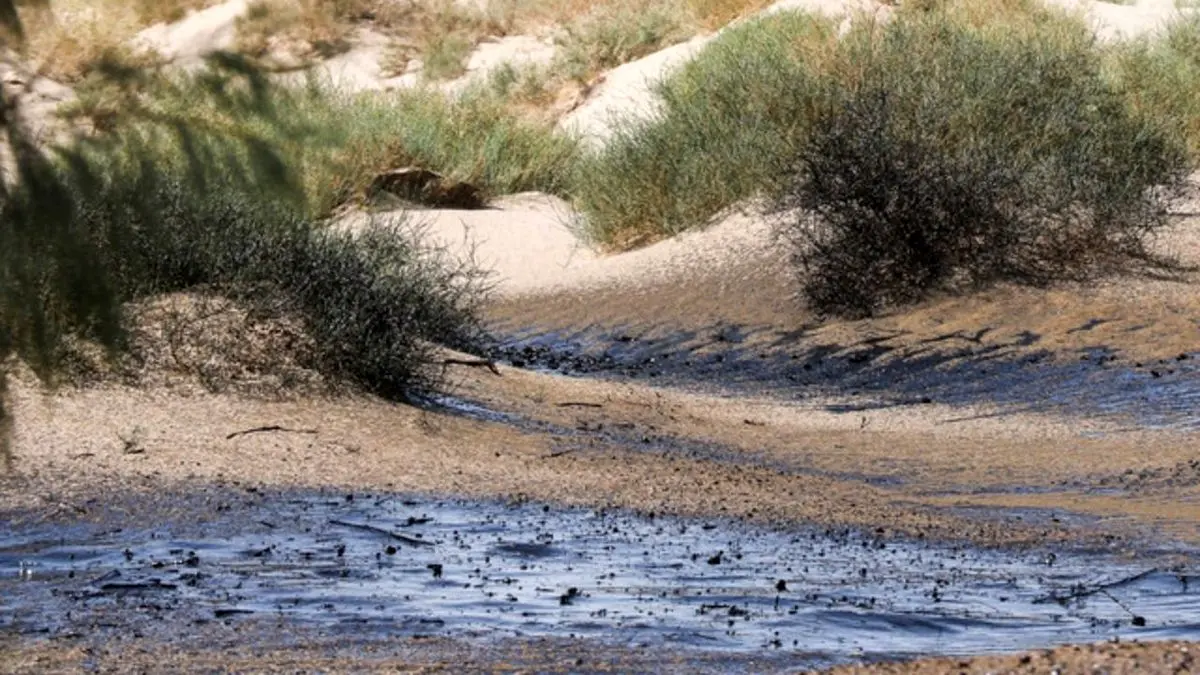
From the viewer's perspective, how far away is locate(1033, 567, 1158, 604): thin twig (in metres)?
7.89

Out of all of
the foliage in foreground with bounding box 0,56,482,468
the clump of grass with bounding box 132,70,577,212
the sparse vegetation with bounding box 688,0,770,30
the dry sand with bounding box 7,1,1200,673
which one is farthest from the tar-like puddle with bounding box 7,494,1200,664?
the sparse vegetation with bounding box 688,0,770,30

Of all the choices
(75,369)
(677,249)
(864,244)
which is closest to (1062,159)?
(864,244)

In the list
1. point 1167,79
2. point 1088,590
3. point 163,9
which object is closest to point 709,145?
point 1167,79

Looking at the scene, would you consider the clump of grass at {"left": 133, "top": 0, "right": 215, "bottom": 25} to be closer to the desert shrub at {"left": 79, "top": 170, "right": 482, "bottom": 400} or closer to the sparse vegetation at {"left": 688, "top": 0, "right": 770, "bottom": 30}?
the desert shrub at {"left": 79, "top": 170, "right": 482, "bottom": 400}

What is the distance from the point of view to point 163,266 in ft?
40.4

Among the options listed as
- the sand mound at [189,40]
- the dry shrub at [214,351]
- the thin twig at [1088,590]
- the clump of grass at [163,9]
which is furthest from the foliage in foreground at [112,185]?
the dry shrub at [214,351]

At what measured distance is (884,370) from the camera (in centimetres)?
1695

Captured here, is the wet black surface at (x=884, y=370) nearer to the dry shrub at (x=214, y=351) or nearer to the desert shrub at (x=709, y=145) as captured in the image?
the desert shrub at (x=709, y=145)

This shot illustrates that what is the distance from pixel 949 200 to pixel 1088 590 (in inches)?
433

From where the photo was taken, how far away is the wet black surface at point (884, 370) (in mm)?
15078

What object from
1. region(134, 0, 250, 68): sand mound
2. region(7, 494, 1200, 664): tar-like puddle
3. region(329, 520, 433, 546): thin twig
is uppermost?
region(134, 0, 250, 68): sand mound

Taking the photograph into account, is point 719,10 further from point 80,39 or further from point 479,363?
point 80,39

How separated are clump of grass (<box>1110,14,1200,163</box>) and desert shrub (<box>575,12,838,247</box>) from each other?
11.4 feet

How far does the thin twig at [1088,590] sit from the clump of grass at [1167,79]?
45.8ft
